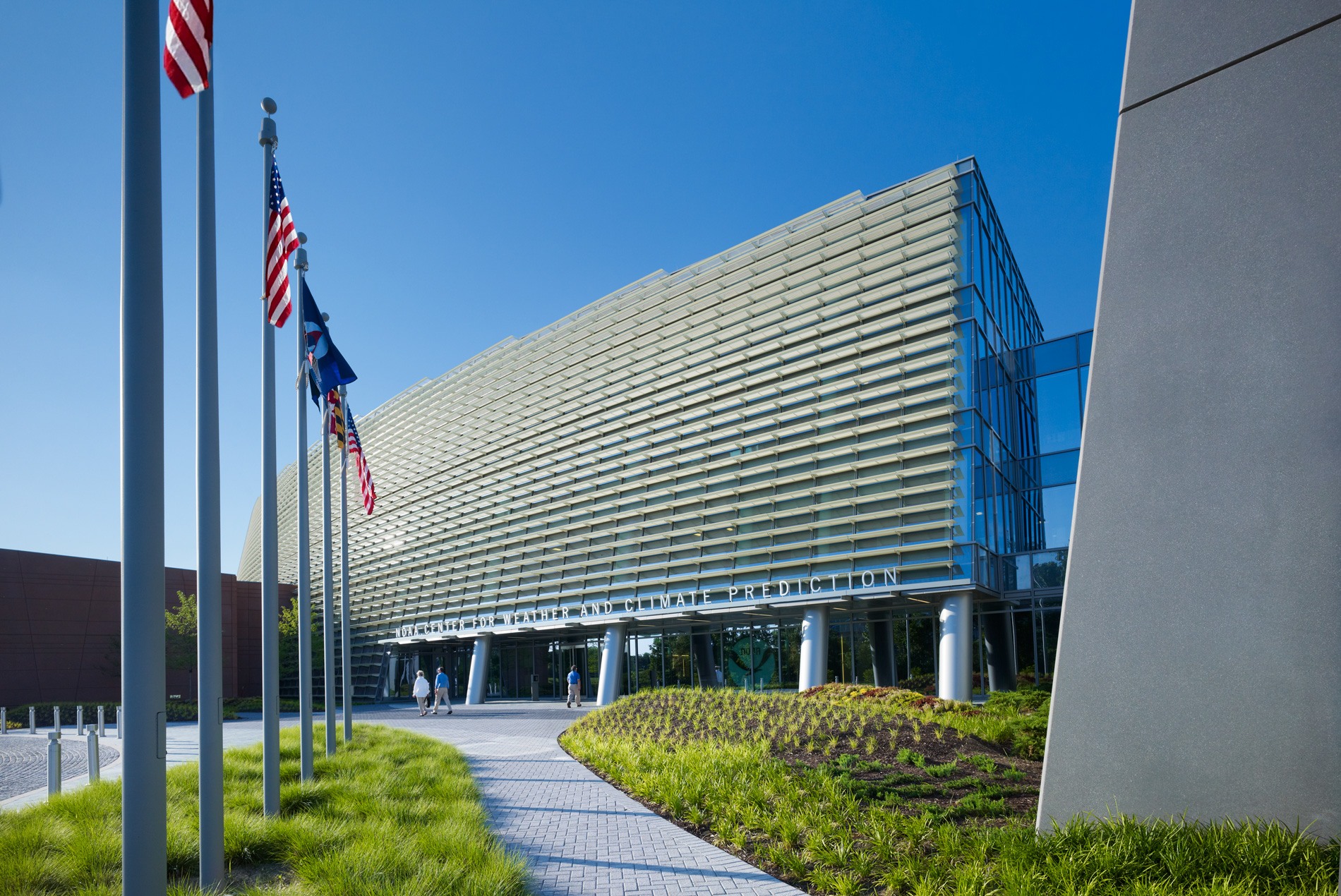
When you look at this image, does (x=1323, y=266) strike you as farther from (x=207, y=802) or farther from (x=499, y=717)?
(x=499, y=717)

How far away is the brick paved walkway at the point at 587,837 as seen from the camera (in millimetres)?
7555

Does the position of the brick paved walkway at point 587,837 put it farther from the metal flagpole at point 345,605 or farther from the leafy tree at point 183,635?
the leafy tree at point 183,635

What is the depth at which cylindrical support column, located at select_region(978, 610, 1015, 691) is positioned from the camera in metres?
28.9

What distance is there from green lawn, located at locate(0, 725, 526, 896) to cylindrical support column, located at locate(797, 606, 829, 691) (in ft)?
51.7

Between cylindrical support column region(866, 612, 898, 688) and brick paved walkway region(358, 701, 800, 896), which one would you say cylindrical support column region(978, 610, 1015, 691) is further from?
brick paved walkway region(358, 701, 800, 896)

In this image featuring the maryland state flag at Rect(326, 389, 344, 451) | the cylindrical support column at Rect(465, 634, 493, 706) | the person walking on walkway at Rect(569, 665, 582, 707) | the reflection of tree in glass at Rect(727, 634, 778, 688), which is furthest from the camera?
the cylindrical support column at Rect(465, 634, 493, 706)

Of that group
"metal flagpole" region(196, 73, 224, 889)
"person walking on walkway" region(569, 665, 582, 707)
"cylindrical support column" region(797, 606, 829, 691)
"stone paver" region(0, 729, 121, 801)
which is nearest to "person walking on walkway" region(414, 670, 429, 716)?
"person walking on walkway" region(569, 665, 582, 707)

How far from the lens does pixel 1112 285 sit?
26.2 ft

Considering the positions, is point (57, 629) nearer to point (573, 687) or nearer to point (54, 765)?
point (573, 687)

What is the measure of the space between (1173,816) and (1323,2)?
6648 millimetres

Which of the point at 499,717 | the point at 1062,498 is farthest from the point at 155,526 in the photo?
the point at 1062,498

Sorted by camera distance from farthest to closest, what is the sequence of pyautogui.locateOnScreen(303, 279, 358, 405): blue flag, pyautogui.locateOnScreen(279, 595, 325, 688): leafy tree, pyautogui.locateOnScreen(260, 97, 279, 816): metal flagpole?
1. pyautogui.locateOnScreen(279, 595, 325, 688): leafy tree
2. pyautogui.locateOnScreen(303, 279, 358, 405): blue flag
3. pyautogui.locateOnScreen(260, 97, 279, 816): metal flagpole

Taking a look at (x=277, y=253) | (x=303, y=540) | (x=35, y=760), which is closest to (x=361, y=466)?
(x=303, y=540)

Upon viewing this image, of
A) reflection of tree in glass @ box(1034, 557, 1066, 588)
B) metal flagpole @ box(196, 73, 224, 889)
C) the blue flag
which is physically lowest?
reflection of tree in glass @ box(1034, 557, 1066, 588)
